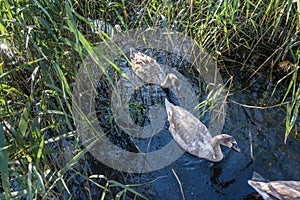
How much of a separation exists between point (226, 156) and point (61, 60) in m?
1.65

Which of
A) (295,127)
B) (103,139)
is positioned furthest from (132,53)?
(295,127)

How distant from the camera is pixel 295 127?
3178 mm

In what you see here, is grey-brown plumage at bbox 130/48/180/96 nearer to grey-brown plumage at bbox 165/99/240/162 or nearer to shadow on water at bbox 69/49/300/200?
shadow on water at bbox 69/49/300/200

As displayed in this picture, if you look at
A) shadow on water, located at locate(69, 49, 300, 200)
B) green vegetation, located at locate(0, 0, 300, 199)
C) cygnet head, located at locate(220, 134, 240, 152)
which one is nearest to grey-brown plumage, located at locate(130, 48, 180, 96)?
shadow on water, located at locate(69, 49, 300, 200)

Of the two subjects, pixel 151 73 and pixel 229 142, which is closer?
pixel 229 142

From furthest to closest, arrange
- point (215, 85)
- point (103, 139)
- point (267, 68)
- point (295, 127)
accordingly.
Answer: point (267, 68)
point (215, 85)
point (295, 127)
point (103, 139)

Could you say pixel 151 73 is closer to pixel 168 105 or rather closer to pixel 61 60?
pixel 168 105

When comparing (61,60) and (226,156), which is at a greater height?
(61,60)

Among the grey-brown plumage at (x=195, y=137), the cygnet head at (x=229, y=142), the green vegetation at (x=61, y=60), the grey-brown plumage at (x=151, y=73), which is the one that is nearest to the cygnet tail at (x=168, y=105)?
the grey-brown plumage at (x=195, y=137)

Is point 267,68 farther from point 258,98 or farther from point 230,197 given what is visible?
point 230,197

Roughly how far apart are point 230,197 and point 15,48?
6.56 ft

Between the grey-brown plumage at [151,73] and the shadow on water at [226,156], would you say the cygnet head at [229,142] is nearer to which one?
the shadow on water at [226,156]

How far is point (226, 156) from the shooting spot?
3.04 m

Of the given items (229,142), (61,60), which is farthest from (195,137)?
(61,60)
